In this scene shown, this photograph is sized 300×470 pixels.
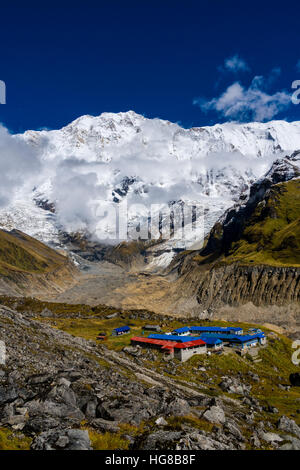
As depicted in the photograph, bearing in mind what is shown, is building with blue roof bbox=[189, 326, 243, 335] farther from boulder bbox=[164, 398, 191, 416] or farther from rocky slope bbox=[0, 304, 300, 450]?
boulder bbox=[164, 398, 191, 416]

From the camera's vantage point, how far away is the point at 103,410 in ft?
104

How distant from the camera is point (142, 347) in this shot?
87.7m

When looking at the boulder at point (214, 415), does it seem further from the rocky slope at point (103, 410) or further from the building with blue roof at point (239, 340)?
the building with blue roof at point (239, 340)

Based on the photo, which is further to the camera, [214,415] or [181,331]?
[181,331]

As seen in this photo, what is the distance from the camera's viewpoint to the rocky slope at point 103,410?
26078 millimetres

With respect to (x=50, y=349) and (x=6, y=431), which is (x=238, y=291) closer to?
(x=50, y=349)

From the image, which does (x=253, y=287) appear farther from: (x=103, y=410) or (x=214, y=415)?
(x=103, y=410)

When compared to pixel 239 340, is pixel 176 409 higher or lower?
higher

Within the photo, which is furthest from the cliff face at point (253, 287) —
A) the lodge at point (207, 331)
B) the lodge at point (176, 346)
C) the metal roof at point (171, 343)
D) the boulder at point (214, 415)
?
the boulder at point (214, 415)

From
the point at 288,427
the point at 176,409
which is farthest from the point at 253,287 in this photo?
the point at 176,409

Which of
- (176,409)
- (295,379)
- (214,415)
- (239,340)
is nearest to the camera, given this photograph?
(176,409)

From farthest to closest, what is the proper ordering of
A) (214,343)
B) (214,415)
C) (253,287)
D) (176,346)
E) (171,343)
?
(253,287) < (214,343) < (171,343) < (176,346) < (214,415)
